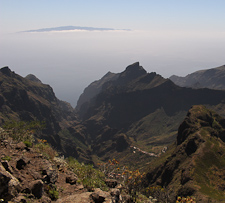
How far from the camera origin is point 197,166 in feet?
286

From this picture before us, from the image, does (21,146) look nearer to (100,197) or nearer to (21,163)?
(21,163)

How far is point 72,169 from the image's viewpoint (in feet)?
76.2

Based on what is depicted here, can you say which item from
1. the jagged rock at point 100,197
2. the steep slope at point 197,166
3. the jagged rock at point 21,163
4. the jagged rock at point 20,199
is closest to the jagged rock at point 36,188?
the jagged rock at point 20,199

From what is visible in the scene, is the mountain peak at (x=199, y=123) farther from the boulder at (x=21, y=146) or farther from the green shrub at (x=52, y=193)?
the green shrub at (x=52, y=193)

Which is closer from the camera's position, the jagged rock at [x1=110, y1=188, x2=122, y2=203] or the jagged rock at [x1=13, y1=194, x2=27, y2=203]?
the jagged rock at [x1=13, y1=194, x2=27, y2=203]

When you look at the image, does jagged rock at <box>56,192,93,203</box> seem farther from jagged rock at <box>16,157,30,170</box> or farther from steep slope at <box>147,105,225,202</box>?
steep slope at <box>147,105,225,202</box>

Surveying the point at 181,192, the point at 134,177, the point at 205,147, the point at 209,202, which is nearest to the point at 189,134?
the point at 205,147

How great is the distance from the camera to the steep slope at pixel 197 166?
239ft

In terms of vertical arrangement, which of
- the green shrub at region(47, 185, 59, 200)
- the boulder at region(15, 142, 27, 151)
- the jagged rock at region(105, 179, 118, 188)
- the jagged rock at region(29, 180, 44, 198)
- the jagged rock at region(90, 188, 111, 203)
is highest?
the boulder at region(15, 142, 27, 151)

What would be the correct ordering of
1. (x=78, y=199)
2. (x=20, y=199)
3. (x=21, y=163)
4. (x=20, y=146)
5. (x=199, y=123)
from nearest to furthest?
(x=20, y=199) < (x=78, y=199) < (x=21, y=163) < (x=20, y=146) < (x=199, y=123)

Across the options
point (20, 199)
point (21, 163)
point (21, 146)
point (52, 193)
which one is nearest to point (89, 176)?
point (52, 193)

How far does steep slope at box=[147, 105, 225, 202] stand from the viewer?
7289 centimetres

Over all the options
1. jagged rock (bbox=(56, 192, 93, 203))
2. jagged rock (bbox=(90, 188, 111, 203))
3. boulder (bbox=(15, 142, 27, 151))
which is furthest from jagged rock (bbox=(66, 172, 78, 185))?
boulder (bbox=(15, 142, 27, 151))

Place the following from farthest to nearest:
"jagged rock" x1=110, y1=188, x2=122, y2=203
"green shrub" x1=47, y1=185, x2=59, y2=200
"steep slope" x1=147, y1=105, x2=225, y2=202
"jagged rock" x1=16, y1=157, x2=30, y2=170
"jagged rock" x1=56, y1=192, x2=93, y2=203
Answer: "steep slope" x1=147, y1=105, x2=225, y2=202
"jagged rock" x1=16, y1=157, x2=30, y2=170
"green shrub" x1=47, y1=185, x2=59, y2=200
"jagged rock" x1=110, y1=188, x2=122, y2=203
"jagged rock" x1=56, y1=192, x2=93, y2=203
